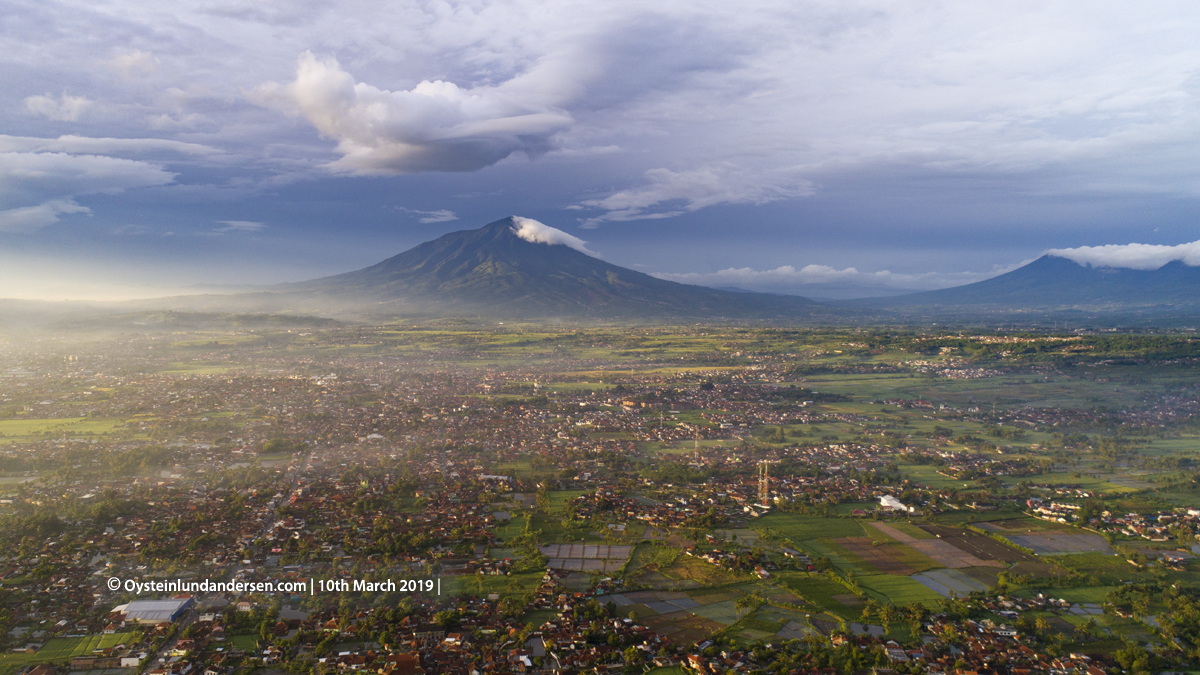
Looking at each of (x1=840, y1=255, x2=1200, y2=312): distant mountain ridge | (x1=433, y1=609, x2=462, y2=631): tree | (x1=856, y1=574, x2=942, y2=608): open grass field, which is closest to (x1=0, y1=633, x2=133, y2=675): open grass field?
(x1=433, y1=609, x2=462, y2=631): tree

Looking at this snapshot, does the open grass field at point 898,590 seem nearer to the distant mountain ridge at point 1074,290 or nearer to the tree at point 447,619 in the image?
the tree at point 447,619

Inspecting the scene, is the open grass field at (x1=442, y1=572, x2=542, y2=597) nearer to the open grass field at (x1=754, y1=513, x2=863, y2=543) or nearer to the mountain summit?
the open grass field at (x1=754, y1=513, x2=863, y2=543)

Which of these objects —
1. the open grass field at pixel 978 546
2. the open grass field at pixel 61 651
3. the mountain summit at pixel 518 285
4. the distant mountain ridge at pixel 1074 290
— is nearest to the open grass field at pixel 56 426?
the open grass field at pixel 61 651

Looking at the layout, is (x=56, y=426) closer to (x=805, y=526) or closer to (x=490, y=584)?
(x=490, y=584)

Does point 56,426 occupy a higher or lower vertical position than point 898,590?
higher

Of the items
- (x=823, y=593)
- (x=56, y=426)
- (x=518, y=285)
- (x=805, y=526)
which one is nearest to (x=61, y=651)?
(x=823, y=593)

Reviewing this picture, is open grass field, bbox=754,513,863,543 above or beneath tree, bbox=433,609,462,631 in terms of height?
beneath

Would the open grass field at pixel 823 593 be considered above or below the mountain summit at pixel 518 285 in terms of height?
below

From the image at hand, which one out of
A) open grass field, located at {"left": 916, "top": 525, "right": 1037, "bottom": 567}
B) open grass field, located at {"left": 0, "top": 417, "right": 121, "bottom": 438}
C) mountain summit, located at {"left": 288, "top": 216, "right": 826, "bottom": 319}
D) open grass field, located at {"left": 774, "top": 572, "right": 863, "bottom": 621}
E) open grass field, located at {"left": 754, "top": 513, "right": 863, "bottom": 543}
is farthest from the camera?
mountain summit, located at {"left": 288, "top": 216, "right": 826, "bottom": 319}
